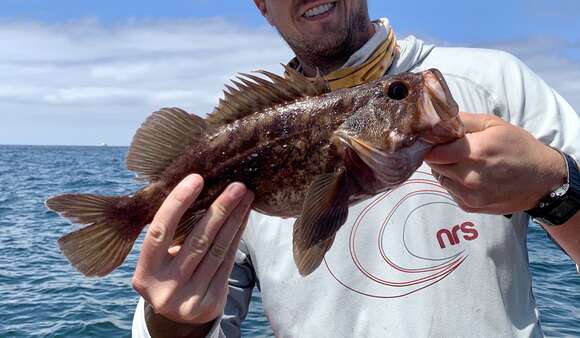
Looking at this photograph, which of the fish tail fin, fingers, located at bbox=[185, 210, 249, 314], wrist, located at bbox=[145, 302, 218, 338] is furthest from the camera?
wrist, located at bbox=[145, 302, 218, 338]

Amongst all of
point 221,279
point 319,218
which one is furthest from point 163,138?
point 319,218

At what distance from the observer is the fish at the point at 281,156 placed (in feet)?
8.96

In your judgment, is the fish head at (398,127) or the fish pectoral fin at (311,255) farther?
the fish pectoral fin at (311,255)

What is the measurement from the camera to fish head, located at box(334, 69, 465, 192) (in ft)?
8.66

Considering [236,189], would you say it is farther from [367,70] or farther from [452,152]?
[367,70]

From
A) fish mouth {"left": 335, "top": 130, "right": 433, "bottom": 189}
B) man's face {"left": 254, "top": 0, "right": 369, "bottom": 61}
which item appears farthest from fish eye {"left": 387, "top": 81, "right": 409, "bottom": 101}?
man's face {"left": 254, "top": 0, "right": 369, "bottom": 61}

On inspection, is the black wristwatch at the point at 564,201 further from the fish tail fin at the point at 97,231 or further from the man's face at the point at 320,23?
the fish tail fin at the point at 97,231

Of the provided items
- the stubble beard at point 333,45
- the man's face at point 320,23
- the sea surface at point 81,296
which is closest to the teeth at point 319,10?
the man's face at point 320,23

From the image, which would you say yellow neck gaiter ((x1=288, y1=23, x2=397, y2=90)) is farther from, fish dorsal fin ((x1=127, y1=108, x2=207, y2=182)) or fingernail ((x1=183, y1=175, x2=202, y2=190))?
fingernail ((x1=183, y1=175, x2=202, y2=190))

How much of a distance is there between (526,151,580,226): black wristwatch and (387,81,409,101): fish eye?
0.81 m

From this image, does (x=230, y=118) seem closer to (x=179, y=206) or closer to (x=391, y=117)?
(x=179, y=206)

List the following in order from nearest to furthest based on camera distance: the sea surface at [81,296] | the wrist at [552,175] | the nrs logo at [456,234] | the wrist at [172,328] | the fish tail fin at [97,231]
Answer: the wrist at [552,175] < the fish tail fin at [97,231] < the wrist at [172,328] < the nrs logo at [456,234] < the sea surface at [81,296]

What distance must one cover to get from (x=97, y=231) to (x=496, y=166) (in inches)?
75.7

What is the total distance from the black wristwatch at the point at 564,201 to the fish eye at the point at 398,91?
2.64 ft
